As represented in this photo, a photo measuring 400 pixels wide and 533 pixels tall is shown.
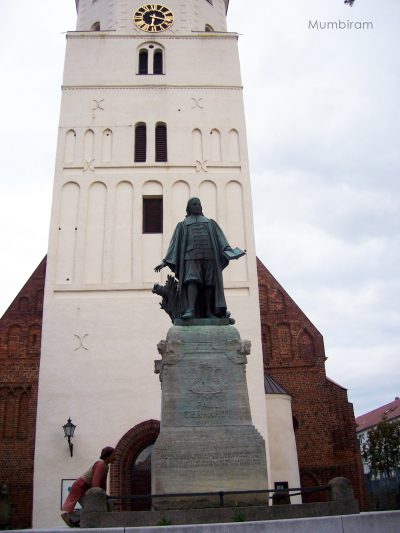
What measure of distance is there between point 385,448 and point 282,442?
15.8 metres

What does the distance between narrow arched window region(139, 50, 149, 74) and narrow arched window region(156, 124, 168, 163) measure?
249cm

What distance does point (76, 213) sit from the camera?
53.9ft

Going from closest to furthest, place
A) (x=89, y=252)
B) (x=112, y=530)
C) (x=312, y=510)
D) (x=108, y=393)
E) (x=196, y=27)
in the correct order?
(x=112, y=530) → (x=312, y=510) → (x=108, y=393) → (x=89, y=252) → (x=196, y=27)

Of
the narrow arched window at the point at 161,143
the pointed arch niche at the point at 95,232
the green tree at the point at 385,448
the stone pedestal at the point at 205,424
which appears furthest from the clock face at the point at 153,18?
the green tree at the point at 385,448

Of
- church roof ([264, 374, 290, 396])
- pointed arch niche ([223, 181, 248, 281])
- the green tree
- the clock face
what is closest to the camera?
pointed arch niche ([223, 181, 248, 281])

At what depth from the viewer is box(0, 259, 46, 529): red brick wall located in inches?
627

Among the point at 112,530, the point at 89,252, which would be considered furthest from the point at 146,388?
the point at 112,530

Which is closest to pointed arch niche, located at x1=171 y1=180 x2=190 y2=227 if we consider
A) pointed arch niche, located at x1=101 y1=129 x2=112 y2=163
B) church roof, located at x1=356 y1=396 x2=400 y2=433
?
pointed arch niche, located at x1=101 y1=129 x2=112 y2=163

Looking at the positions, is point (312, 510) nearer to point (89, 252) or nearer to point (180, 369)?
point (180, 369)

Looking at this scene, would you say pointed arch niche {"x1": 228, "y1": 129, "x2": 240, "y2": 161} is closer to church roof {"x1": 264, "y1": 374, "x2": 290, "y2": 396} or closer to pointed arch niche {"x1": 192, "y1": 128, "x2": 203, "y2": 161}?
pointed arch niche {"x1": 192, "y1": 128, "x2": 203, "y2": 161}

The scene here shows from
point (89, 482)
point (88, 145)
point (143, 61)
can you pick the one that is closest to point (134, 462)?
point (89, 482)

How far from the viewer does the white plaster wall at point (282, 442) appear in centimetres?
1476

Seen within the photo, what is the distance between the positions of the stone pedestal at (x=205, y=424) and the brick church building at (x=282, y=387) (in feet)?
33.3

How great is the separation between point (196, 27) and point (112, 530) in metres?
19.3
